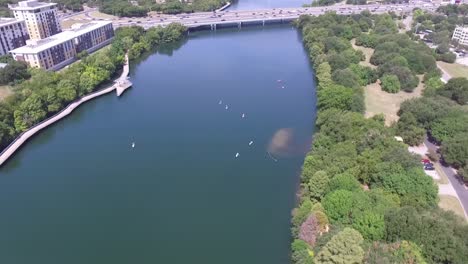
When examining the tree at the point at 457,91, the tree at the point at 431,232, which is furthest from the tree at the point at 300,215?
the tree at the point at 457,91

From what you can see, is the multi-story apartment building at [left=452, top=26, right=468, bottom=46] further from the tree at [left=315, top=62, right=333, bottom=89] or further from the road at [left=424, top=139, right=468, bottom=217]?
the road at [left=424, top=139, right=468, bottom=217]

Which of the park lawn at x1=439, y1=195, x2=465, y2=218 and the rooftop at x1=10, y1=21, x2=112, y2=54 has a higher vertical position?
the rooftop at x1=10, y1=21, x2=112, y2=54

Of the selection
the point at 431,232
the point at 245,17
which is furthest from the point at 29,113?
the point at 245,17

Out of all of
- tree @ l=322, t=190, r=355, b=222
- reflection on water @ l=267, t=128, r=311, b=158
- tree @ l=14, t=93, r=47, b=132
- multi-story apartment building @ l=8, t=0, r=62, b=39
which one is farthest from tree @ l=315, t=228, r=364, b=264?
multi-story apartment building @ l=8, t=0, r=62, b=39

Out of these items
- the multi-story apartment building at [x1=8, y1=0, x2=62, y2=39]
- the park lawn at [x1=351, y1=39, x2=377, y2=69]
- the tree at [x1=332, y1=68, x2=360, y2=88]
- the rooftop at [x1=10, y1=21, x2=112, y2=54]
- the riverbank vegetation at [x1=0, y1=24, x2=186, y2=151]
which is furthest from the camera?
the multi-story apartment building at [x1=8, y1=0, x2=62, y2=39]

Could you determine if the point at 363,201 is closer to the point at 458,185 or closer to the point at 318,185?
the point at 318,185

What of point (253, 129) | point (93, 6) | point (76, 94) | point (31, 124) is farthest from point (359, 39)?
point (93, 6)
